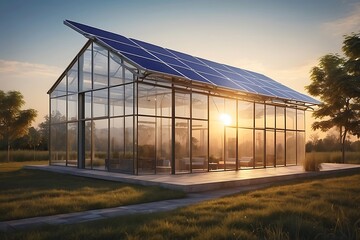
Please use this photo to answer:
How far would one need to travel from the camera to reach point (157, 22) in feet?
49.2

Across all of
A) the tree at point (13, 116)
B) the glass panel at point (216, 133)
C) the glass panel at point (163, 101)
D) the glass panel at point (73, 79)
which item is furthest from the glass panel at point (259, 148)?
the tree at point (13, 116)

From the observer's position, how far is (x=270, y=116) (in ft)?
75.5

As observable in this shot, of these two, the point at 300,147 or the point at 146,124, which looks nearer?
the point at 146,124

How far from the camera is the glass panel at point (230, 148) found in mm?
19938

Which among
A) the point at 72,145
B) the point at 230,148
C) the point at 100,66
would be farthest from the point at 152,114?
the point at 72,145

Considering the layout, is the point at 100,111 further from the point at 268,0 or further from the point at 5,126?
the point at 5,126

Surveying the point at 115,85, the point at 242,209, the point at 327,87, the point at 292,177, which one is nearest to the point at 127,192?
the point at 242,209

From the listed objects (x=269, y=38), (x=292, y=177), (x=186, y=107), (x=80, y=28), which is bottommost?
(x=292, y=177)

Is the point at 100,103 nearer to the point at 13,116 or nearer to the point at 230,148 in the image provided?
the point at 230,148

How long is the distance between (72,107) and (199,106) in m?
7.03

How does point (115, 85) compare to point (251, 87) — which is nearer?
point (115, 85)

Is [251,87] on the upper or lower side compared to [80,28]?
lower

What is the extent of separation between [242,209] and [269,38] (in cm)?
873

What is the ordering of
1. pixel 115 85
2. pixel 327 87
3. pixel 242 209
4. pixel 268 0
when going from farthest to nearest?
pixel 327 87
pixel 115 85
pixel 268 0
pixel 242 209
